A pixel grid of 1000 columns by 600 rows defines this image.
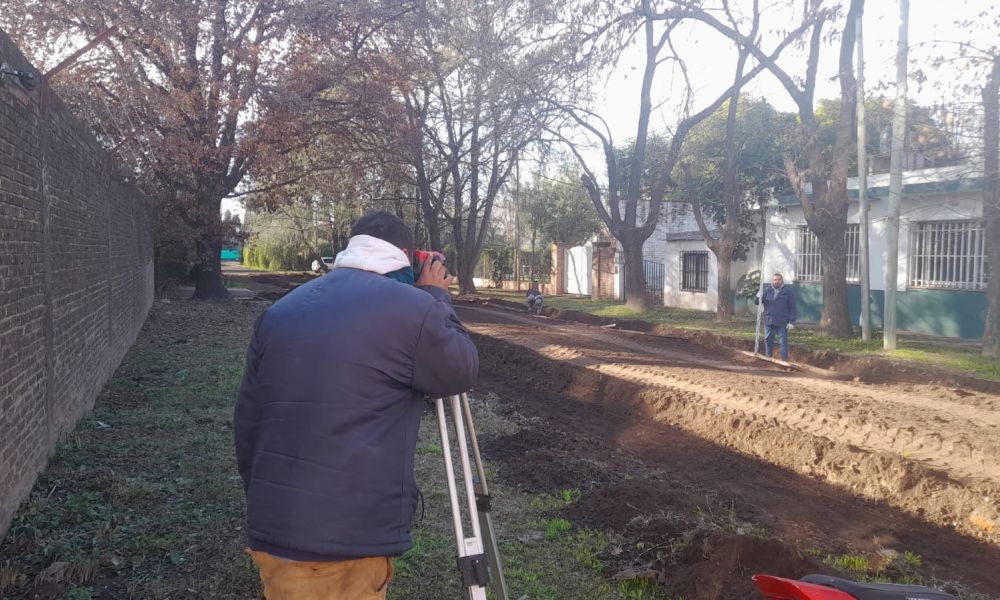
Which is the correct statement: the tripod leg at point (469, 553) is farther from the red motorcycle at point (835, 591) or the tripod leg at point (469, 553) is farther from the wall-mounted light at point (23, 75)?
the wall-mounted light at point (23, 75)

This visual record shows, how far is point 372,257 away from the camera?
8.33ft

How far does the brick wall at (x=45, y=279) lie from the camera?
→ 491 cm

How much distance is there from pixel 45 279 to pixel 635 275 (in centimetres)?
2117

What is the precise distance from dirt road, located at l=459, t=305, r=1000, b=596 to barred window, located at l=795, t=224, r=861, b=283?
8288 mm

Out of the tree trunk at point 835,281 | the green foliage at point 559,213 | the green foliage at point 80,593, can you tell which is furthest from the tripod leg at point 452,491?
the green foliage at point 559,213

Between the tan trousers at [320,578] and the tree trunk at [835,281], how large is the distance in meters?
17.1

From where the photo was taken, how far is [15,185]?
5215 millimetres

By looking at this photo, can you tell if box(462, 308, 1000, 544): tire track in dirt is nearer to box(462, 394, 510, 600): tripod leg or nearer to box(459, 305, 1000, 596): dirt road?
box(459, 305, 1000, 596): dirt road

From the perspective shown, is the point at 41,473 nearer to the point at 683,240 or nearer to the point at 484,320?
the point at 484,320

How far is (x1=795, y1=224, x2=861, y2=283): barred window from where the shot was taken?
2031cm

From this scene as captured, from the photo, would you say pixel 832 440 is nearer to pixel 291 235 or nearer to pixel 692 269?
pixel 692 269

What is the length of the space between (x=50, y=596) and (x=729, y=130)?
19.2m

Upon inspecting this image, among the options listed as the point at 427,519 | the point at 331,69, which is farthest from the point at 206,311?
the point at 427,519

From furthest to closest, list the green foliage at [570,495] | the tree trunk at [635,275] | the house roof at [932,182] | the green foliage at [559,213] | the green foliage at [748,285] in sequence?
the green foliage at [559,213], the tree trunk at [635,275], the green foliage at [748,285], the house roof at [932,182], the green foliage at [570,495]
